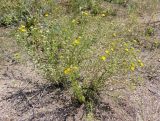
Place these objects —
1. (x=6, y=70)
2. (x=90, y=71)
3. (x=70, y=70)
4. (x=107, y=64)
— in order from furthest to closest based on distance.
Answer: (x=6, y=70)
(x=90, y=71)
(x=107, y=64)
(x=70, y=70)

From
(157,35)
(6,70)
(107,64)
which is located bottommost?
(157,35)

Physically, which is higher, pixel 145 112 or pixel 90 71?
pixel 90 71

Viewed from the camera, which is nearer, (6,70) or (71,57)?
(71,57)

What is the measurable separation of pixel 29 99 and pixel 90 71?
0.74m

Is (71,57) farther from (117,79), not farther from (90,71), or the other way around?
(117,79)

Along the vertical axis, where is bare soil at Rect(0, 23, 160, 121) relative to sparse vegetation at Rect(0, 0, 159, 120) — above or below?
below

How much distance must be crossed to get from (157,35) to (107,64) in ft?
7.00

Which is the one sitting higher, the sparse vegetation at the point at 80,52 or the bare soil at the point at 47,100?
the sparse vegetation at the point at 80,52

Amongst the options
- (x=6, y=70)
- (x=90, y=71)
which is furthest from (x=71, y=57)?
(x=6, y=70)

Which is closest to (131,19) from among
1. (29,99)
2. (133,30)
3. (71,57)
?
(133,30)

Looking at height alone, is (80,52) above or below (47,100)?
above

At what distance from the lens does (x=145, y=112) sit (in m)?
3.44

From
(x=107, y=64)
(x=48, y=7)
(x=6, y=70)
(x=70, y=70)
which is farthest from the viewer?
(x=48, y=7)

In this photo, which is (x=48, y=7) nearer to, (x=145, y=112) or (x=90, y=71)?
(x=90, y=71)
